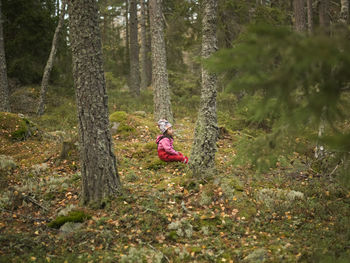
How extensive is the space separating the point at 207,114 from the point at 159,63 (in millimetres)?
6315

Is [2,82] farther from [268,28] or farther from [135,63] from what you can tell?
[268,28]

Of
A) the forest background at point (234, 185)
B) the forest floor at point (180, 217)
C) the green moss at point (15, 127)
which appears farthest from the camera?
A: the green moss at point (15, 127)

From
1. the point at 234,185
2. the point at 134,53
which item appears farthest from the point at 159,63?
the point at 234,185

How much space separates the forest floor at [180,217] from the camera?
4.31 metres

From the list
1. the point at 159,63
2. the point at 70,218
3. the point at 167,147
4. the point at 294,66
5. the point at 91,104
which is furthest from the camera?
the point at 159,63

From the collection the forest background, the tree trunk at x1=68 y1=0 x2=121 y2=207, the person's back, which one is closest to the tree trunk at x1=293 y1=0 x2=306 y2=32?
the forest background

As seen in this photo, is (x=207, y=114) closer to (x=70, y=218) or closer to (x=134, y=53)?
(x=70, y=218)

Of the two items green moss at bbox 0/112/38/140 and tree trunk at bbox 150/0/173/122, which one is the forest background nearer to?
green moss at bbox 0/112/38/140

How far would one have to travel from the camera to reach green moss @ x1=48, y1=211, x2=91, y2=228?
498 cm

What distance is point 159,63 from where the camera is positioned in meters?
12.0

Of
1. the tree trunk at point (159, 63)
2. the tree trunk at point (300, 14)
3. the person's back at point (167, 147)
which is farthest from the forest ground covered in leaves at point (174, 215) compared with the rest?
the tree trunk at point (300, 14)

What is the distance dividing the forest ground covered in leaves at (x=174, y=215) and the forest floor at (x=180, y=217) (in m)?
0.02

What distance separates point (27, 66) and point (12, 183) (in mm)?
11043

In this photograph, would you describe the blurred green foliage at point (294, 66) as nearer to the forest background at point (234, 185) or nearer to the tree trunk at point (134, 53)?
the forest background at point (234, 185)
